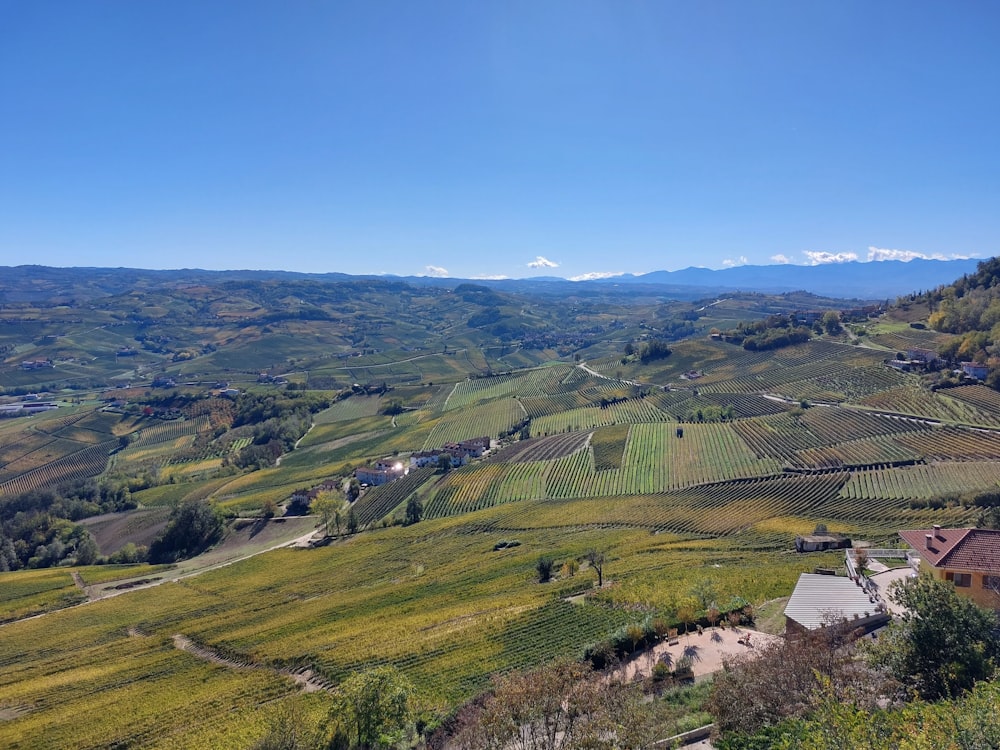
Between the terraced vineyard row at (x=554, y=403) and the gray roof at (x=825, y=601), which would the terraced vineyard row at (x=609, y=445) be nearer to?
the terraced vineyard row at (x=554, y=403)

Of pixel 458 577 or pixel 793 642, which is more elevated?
pixel 793 642

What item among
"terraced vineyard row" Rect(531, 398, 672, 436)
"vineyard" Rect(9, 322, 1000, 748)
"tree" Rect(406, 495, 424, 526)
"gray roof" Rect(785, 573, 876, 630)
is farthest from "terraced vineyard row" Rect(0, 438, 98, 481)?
"gray roof" Rect(785, 573, 876, 630)

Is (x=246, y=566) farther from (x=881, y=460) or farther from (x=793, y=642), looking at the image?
(x=881, y=460)

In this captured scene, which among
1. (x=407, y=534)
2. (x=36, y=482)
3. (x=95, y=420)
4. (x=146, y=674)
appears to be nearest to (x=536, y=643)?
(x=146, y=674)

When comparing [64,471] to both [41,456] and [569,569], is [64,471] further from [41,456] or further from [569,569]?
[569,569]

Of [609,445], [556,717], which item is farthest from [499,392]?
[556,717]

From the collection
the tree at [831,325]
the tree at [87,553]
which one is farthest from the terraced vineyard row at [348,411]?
the tree at [831,325]

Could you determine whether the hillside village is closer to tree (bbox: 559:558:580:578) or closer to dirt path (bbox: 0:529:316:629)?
tree (bbox: 559:558:580:578)
